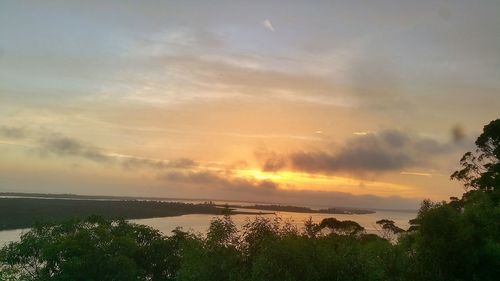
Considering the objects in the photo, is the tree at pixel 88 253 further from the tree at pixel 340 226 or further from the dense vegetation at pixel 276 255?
the tree at pixel 340 226

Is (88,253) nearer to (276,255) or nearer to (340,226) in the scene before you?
(276,255)

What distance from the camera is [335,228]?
2500 inches

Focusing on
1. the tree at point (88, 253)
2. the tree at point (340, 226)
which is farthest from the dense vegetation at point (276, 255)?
the tree at point (340, 226)

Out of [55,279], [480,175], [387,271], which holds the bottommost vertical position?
[55,279]

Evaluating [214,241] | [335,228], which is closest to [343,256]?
[214,241]

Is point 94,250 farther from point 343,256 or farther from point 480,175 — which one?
point 480,175

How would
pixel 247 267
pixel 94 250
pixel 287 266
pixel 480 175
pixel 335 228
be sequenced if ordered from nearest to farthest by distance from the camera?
pixel 287 266 < pixel 247 267 < pixel 94 250 < pixel 480 175 < pixel 335 228

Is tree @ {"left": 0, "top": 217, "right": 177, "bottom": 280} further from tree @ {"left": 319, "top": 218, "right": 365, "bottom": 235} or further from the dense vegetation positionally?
tree @ {"left": 319, "top": 218, "right": 365, "bottom": 235}

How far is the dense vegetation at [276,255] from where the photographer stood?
2406cm

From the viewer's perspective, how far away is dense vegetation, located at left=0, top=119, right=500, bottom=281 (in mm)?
24062

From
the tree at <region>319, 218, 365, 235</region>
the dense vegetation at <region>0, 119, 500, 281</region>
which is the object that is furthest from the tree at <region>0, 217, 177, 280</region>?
the tree at <region>319, 218, 365, 235</region>

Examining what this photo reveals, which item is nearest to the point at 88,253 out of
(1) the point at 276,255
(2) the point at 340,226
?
(1) the point at 276,255

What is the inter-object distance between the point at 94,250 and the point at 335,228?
1508 inches

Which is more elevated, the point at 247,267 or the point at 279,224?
the point at 279,224
